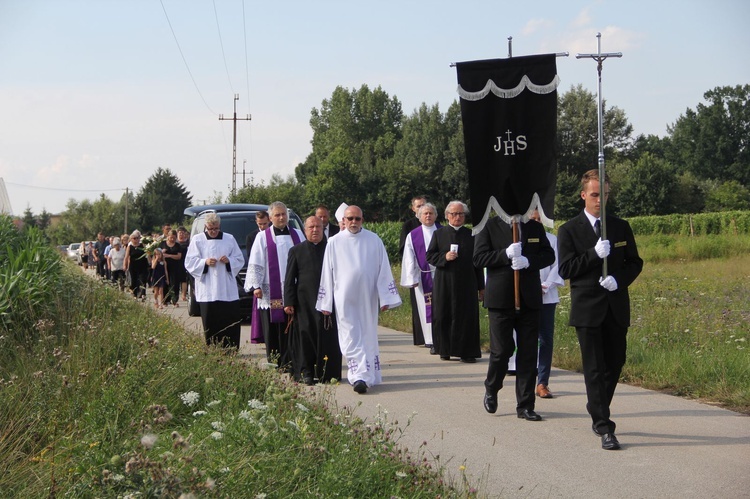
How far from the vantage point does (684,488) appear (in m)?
5.89

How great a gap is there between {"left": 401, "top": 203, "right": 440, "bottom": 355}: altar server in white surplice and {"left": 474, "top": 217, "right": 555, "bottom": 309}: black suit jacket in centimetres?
474

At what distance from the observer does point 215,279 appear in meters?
12.3

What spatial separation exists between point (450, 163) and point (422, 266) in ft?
217

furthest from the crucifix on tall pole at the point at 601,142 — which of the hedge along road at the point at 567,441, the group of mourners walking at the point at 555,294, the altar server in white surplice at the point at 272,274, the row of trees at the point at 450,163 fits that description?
the row of trees at the point at 450,163

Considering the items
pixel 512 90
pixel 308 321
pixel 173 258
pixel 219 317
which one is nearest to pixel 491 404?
pixel 512 90

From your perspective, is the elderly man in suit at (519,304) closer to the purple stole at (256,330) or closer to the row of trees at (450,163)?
the purple stole at (256,330)

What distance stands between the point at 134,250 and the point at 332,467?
1771 centimetres

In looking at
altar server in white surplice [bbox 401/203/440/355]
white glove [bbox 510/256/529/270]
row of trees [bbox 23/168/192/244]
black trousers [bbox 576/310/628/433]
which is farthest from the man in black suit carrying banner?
row of trees [bbox 23/168/192/244]

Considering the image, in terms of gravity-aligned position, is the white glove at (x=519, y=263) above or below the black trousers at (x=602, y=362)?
above

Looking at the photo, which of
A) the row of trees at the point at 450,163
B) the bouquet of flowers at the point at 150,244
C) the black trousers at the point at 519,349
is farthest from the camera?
the row of trees at the point at 450,163

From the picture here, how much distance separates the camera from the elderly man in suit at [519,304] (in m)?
8.24

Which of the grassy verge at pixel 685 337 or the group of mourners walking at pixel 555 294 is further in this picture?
the grassy verge at pixel 685 337

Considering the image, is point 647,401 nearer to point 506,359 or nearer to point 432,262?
point 506,359

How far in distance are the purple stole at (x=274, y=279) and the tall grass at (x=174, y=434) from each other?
2.14 m
